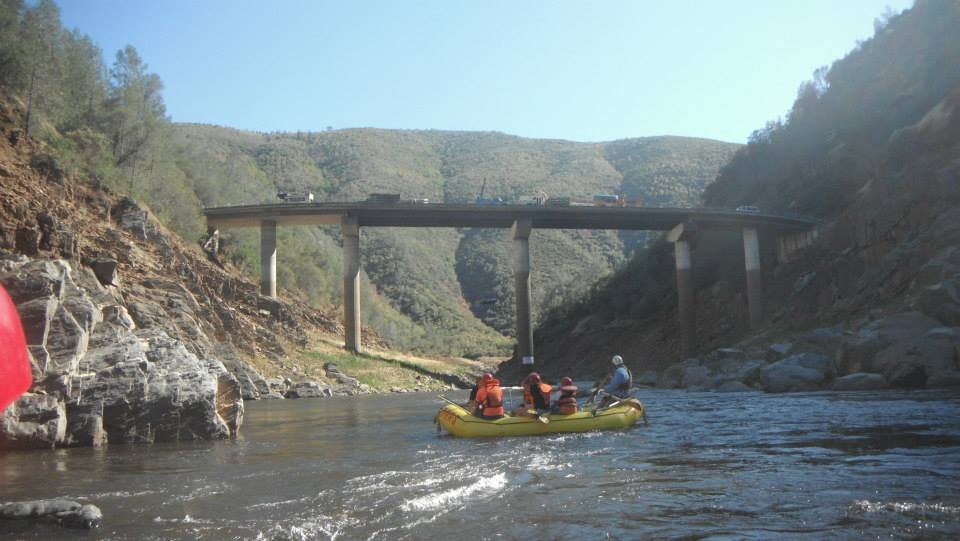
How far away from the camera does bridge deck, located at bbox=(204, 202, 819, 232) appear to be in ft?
184

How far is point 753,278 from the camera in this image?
55.6 meters

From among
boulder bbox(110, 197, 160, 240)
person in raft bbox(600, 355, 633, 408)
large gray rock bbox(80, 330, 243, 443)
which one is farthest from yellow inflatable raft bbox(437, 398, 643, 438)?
boulder bbox(110, 197, 160, 240)

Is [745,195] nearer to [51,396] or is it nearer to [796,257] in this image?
[796,257]

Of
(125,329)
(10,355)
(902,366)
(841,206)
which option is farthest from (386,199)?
(10,355)

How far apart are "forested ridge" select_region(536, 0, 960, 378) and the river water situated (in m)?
17.3

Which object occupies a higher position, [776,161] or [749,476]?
[776,161]

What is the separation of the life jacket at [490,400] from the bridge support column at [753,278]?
39.2 metres

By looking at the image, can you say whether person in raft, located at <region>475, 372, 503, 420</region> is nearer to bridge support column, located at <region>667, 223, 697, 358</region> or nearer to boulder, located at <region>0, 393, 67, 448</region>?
boulder, located at <region>0, 393, 67, 448</region>

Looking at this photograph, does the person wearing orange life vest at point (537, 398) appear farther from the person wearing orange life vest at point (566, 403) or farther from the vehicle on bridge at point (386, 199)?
the vehicle on bridge at point (386, 199)

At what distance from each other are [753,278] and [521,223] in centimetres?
1809

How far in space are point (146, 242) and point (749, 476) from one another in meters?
35.9

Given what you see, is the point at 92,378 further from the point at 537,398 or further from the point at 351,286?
the point at 351,286

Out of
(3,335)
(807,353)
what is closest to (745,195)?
(807,353)

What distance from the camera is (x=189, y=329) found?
33.1 m
